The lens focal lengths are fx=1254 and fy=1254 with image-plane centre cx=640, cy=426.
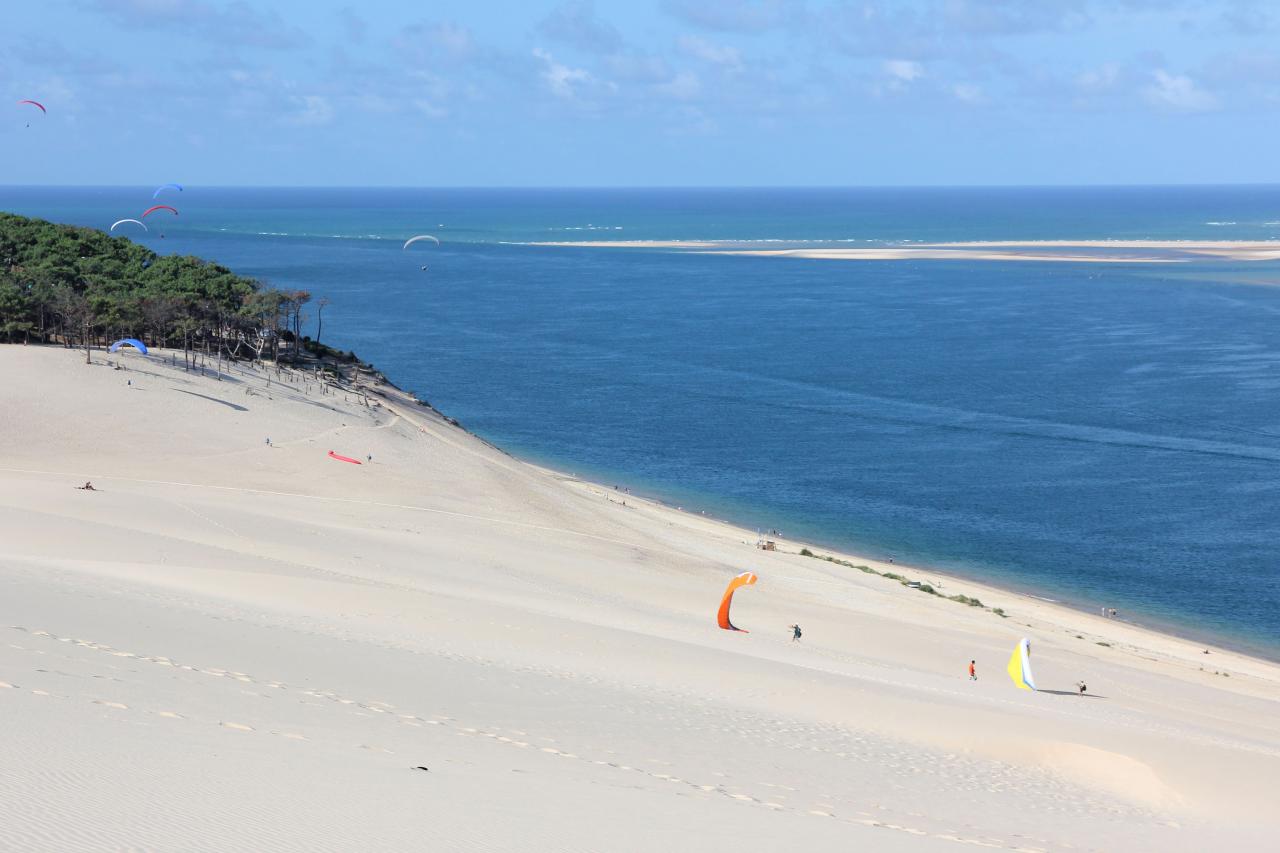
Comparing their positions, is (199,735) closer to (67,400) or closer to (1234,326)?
(67,400)

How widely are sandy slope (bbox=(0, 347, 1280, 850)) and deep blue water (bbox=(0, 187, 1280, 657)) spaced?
22.3 ft

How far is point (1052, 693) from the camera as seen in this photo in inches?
997

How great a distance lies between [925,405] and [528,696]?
172ft

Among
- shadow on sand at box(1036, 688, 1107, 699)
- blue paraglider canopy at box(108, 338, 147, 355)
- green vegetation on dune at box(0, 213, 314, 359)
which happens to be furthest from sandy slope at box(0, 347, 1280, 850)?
green vegetation on dune at box(0, 213, 314, 359)

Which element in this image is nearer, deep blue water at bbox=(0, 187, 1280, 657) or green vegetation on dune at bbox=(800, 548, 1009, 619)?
green vegetation on dune at bbox=(800, 548, 1009, 619)

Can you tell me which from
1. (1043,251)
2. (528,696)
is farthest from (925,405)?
(1043,251)

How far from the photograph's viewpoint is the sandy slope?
1204 cm

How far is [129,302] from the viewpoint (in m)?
54.1

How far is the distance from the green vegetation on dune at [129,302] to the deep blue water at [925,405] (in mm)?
12144

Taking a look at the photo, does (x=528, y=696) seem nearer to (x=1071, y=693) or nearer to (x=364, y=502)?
(x=1071, y=693)

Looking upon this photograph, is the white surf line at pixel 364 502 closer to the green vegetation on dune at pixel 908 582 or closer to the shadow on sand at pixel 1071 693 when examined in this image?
the green vegetation on dune at pixel 908 582

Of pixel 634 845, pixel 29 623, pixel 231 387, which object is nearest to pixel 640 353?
pixel 231 387

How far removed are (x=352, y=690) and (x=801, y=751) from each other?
6.14 meters

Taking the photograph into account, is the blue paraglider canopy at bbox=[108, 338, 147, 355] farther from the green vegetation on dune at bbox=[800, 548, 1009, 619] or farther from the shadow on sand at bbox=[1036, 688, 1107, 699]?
the shadow on sand at bbox=[1036, 688, 1107, 699]
